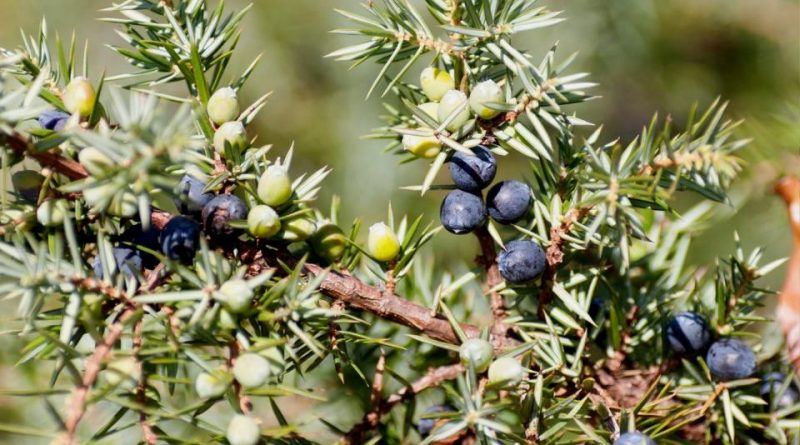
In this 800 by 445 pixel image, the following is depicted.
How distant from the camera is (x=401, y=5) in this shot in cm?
58

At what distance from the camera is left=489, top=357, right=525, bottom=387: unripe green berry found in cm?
47

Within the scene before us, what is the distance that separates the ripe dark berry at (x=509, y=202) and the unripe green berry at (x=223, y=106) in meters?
0.20

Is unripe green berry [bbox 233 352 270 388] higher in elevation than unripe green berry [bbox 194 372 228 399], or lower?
higher

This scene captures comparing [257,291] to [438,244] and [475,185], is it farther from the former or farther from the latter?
[438,244]

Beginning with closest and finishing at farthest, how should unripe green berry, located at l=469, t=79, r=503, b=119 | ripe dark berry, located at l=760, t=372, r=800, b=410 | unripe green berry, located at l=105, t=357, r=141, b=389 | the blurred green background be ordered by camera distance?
1. unripe green berry, located at l=105, t=357, r=141, b=389
2. unripe green berry, located at l=469, t=79, r=503, b=119
3. ripe dark berry, located at l=760, t=372, r=800, b=410
4. the blurred green background

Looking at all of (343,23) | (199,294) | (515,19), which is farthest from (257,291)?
(343,23)

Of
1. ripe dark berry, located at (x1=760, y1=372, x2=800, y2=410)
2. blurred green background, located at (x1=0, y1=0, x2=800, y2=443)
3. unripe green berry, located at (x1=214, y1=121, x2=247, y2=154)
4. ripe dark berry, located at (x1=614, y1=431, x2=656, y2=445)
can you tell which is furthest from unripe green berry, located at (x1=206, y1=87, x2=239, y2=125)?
blurred green background, located at (x1=0, y1=0, x2=800, y2=443)

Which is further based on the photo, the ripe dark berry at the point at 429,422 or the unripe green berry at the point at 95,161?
the ripe dark berry at the point at 429,422

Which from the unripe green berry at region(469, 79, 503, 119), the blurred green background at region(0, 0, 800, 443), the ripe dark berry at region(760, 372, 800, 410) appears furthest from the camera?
the blurred green background at region(0, 0, 800, 443)

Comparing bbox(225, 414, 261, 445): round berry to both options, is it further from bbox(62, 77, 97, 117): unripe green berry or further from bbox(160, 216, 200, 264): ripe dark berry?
bbox(62, 77, 97, 117): unripe green berry

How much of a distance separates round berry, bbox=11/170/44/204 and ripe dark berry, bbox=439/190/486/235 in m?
0.27

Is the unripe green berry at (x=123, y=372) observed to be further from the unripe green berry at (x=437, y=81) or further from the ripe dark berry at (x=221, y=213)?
the unripe green berry at (x=437, y=81)

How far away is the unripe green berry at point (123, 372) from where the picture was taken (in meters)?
0.40

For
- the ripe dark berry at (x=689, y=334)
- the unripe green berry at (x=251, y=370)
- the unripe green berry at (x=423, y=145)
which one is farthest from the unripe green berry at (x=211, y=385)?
the ripe dark berry at (x=689, y=334)
